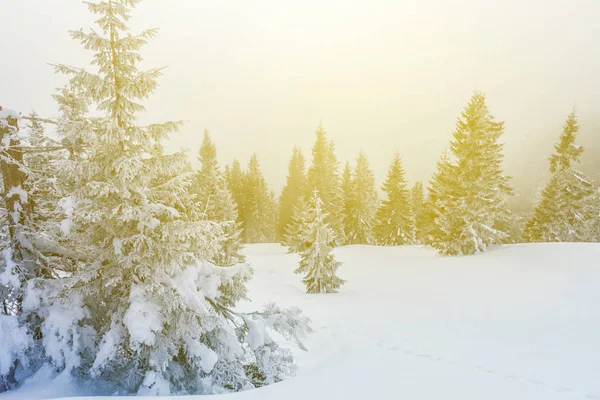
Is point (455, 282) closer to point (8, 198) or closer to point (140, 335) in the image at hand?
point (140, 335)

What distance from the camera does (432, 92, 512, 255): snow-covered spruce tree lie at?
20547 mm

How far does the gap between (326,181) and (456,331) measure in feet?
100

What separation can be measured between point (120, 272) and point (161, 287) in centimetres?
95

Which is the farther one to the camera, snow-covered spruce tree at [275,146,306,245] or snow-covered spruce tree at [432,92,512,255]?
snow-covered spruce tree at [275,146,306,245]

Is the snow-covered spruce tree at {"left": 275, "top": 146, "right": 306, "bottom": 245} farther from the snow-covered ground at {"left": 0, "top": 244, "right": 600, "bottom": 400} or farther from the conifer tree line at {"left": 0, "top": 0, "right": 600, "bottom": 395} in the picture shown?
the conifer tree line at {"left": 0, "top": 0, "right": 600, "bottom": 395}

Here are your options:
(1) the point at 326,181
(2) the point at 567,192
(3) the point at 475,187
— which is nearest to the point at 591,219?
(2) the point at 567,192

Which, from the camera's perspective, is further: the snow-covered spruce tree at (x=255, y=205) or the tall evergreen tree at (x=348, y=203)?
the snow-covered spruce tree at (x=255, y=205)

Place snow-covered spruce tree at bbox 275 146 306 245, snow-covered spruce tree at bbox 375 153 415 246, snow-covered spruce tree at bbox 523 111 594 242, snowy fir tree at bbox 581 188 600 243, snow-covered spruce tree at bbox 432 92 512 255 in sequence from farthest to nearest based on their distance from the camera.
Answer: snow-covered spruce tree at bbox 275 146 306 245, snow-covered spruce tree at bbox 375 153 415 246, snowy fir tree at bbox 581 188 600 243, snow-covered spruce tree at bbox 523 111 594 242, snow-covered spruce tree at bbox 432 92 512 255

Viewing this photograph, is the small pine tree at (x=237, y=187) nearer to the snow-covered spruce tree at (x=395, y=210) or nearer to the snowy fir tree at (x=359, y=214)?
the snowy fir tree at (x=359, y=214)

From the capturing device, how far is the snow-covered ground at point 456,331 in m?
5.88

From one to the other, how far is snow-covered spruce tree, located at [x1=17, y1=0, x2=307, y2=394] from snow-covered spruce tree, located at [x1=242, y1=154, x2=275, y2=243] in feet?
154

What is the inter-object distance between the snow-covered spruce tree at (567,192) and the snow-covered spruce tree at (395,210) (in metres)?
14.1

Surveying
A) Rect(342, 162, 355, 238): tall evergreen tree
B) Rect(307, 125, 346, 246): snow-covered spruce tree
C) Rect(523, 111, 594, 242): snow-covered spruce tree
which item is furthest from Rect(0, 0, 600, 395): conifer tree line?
Rect(342, 162, 355, 238): tall evergreen tree

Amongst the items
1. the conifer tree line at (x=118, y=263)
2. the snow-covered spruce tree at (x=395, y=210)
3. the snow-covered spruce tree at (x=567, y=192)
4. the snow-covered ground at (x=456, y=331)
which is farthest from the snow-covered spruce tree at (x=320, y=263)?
the snow-covered spruce tree at (x=567, y=192)
